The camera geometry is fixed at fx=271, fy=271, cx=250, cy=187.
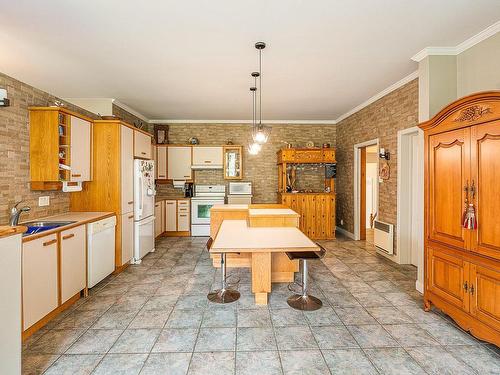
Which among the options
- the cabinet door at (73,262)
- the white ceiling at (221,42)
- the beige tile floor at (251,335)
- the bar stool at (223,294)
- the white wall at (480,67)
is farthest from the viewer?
the bar stool at (223,294)

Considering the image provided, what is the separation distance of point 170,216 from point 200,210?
708 millimetres

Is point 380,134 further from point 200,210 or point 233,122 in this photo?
point 200,210

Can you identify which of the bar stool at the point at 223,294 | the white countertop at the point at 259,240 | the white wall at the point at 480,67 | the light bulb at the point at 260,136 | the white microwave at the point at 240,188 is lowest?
the bar stool at the point at 223,294

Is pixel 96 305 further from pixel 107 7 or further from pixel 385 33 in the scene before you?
pixel 385 33

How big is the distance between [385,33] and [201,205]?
15.5ft

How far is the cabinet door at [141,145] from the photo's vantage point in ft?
14.9

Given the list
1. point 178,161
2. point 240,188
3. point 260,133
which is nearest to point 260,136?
point 260,133

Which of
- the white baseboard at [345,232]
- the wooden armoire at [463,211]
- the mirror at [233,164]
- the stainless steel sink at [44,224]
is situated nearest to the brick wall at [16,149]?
the stainless steel sink at [44,224]

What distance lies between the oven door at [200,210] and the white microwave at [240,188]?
24.5 inches

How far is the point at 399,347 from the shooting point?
2.20 meters

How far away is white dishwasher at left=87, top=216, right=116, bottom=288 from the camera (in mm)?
3233

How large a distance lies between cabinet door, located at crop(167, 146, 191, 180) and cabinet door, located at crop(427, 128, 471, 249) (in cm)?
497

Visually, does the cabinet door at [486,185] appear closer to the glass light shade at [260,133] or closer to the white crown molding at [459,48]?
the white crown molding at [459,48]

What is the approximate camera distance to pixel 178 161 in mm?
6418
